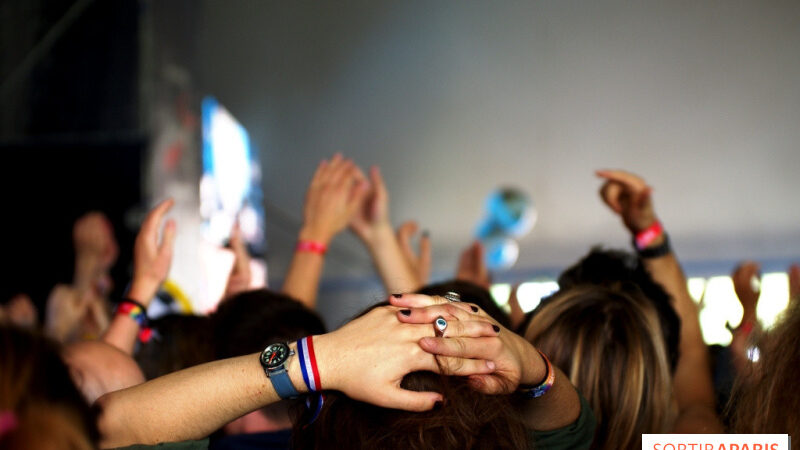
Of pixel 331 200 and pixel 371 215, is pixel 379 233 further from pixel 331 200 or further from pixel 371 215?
pixel 331 200

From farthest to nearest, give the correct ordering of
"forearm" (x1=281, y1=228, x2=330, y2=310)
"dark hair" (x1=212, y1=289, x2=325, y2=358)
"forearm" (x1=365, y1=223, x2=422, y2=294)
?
"forearm" (x1=365, y1=223, x2=422, y2=294) < "forearm" (x1=281, y1=228, x2=330, y2=310) < "dark hair" (x1=212, y1=289, x2=325, y2=358)

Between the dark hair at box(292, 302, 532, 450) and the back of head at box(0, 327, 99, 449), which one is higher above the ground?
the back of head at box(0, 327, 99, 449)

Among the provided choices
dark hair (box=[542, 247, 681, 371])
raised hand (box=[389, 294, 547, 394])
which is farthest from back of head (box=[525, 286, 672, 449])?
raised hand (box=[389, 294, 547, 394])

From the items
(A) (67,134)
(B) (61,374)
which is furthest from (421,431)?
(A) (67,134)

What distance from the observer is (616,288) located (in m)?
1.44

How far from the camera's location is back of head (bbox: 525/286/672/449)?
1.30m

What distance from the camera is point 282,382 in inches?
33.0

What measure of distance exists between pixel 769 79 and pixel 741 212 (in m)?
1.36

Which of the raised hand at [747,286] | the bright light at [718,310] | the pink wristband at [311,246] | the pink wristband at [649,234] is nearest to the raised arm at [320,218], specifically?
the pink wristband at [311,246]

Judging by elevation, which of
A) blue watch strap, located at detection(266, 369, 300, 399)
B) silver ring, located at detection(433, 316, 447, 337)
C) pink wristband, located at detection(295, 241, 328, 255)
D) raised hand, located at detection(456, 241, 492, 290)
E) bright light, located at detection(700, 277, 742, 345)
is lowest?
bright light, located at detection(700, 277, 742, 345)

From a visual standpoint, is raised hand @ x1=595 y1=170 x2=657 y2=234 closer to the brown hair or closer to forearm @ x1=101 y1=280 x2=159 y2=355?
the brown hair

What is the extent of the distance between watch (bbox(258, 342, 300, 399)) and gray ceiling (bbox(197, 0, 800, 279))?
26.0ft

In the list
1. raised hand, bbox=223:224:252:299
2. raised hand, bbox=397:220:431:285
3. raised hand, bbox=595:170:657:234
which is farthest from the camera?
raised hand, bbox=397:220:431:285

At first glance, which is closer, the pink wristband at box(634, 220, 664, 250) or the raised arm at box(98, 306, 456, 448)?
the raised arm at box(98, 306, 456, 448)
